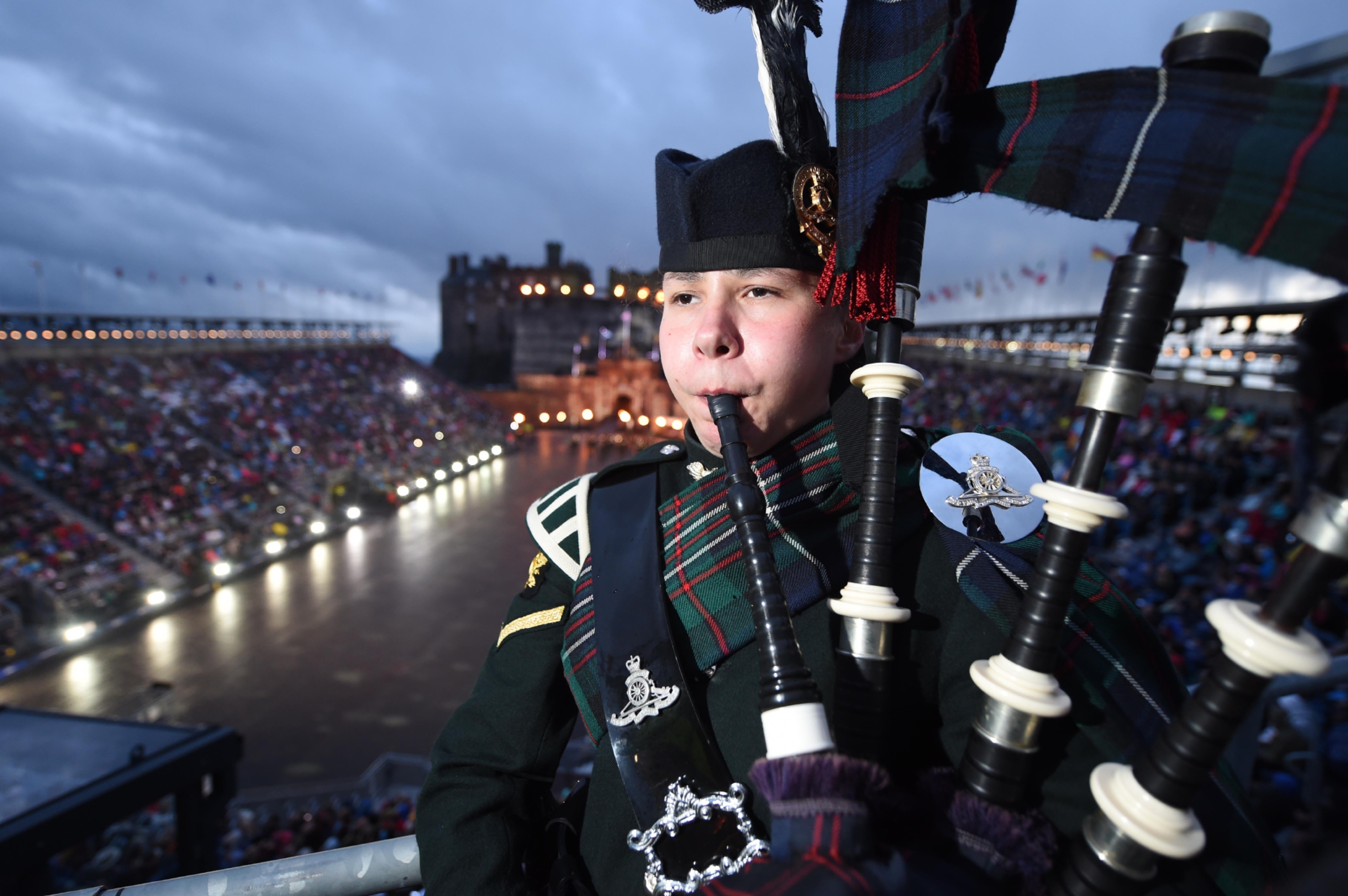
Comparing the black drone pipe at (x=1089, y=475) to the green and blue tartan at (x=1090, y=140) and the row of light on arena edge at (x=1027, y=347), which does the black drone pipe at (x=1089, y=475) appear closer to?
the green and blue tartan at (x=1090, y=140)

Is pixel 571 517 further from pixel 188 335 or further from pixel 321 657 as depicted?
pixel 188 335

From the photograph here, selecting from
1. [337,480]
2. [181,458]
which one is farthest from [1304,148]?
[181,458]

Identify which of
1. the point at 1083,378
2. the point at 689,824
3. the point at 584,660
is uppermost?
the point at 1083,378

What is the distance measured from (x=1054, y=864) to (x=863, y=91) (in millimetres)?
1319

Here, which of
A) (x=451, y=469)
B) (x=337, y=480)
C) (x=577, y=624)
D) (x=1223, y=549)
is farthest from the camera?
(x=451, y=469)

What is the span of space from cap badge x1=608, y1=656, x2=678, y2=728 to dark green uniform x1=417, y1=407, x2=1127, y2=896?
0.29 feet

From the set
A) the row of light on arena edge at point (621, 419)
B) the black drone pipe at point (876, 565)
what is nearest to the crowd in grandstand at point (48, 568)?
the black drone pipe at point (876, 565)

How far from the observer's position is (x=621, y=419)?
3725 cm

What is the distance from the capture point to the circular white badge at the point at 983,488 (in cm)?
135

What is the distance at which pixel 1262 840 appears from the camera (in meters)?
1.02

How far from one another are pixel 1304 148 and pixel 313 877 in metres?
2.12

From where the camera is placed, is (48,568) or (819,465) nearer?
(819,465)

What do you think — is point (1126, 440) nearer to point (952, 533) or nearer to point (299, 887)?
point (952, 533)

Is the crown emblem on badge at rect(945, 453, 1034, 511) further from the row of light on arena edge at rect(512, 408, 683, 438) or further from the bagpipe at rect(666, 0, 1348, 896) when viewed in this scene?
the row of light on arena edge at rect(512, 408, 683, 438)
